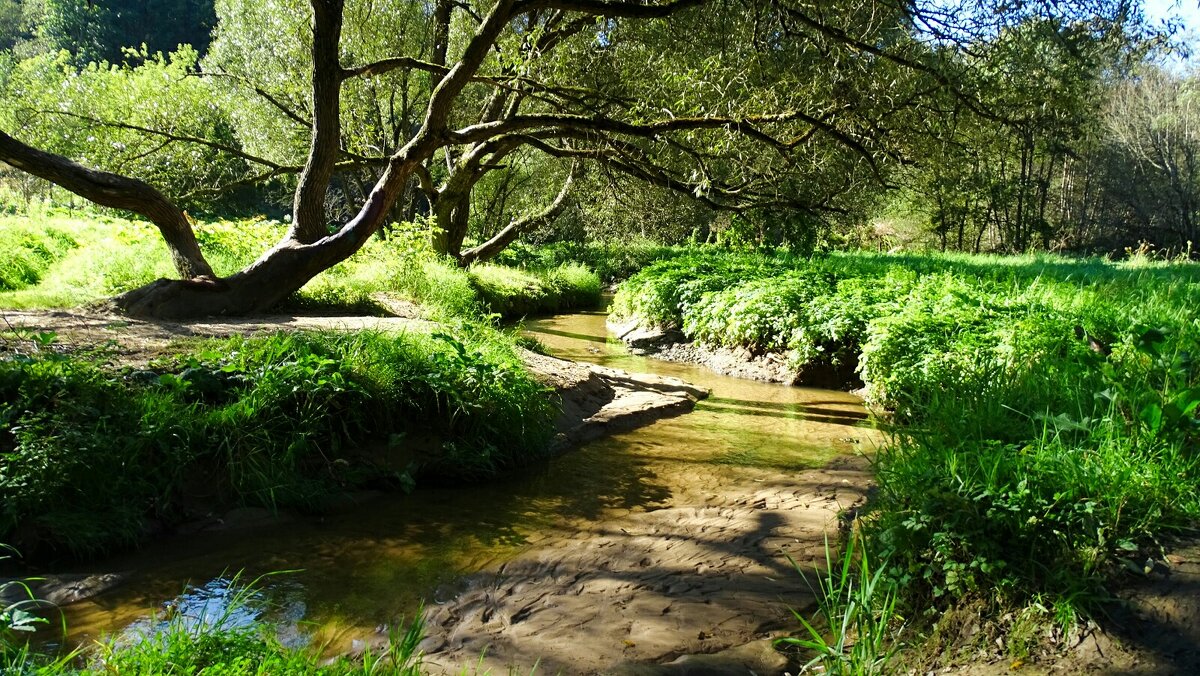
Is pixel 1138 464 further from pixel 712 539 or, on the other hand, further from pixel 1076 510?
pixel 712 539

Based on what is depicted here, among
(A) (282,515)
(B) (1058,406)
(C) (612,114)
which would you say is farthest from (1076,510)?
(C) (612,114)

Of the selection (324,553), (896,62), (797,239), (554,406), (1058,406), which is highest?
(896,62)

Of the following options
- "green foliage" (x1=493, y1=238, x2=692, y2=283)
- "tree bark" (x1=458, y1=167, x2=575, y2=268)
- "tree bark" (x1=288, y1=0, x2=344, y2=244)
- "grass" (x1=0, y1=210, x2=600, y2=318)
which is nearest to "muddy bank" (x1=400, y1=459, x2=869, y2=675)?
"grass" (x1=0, y1=210, x2=600, y2=318)

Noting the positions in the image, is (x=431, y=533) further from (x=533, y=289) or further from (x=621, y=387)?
(x=533, y=289)

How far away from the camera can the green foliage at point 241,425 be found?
426 cm

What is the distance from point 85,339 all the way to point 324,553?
3.20 metres

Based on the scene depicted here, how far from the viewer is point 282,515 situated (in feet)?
16.1

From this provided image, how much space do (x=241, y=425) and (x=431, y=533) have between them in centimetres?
154

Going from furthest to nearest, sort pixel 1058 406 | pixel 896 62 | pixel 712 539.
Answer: pixel 896 62, pixel 712 539, pixel 1058 406

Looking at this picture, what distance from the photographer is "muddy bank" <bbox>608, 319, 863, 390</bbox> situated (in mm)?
9672

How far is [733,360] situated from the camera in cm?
1124

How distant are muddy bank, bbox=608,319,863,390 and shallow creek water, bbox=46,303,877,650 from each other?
162 cm

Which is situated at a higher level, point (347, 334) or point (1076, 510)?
point (347, 334)

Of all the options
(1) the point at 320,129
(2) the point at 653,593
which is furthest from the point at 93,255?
(2) the point at 653,593
